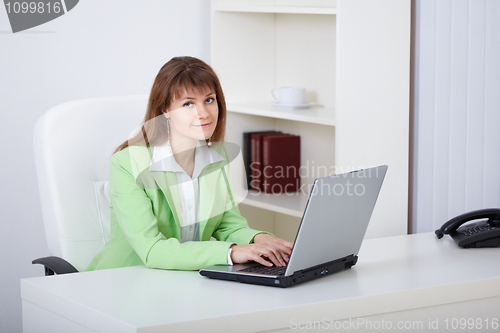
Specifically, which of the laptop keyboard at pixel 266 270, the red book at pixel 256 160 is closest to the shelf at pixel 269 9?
the red book at pixel 256 160

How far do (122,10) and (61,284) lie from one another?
1631 millimetres

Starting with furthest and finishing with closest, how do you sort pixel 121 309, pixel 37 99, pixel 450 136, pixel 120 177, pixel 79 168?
pixel 37 99, pixel 450 136, pixel 79 168, pixel 120 177, pixel 121 309

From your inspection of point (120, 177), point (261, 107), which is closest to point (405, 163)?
point (261, 107)

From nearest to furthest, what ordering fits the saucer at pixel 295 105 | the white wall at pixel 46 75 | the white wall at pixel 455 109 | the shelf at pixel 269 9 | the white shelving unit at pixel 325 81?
1. the white wall at pixel 455 109
2. the white shelving unit at pixel 325 81
3. the shelf at pixel 269 9
4. the white wall at pixel 46 75
5. the saucer at pixel 295 105

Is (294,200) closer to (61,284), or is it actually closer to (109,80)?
(109,80)

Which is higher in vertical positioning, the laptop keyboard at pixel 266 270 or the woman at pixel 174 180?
the woman at pixel 174 180

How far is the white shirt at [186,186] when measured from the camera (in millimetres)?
1572

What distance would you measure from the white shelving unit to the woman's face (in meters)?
0.62

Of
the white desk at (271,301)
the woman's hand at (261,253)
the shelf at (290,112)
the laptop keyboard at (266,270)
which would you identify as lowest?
the white desk at (271,301)

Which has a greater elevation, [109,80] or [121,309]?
[109,80]

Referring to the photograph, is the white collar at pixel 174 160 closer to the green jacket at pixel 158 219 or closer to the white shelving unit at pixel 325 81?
the green jacket at pixel 158 219

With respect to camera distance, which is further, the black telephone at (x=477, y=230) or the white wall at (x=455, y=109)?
the white wall at (x=455, y=109)

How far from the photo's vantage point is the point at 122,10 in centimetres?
258

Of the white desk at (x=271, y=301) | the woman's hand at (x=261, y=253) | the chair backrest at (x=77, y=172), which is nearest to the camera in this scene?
the white desk at (x=271, y=301)
